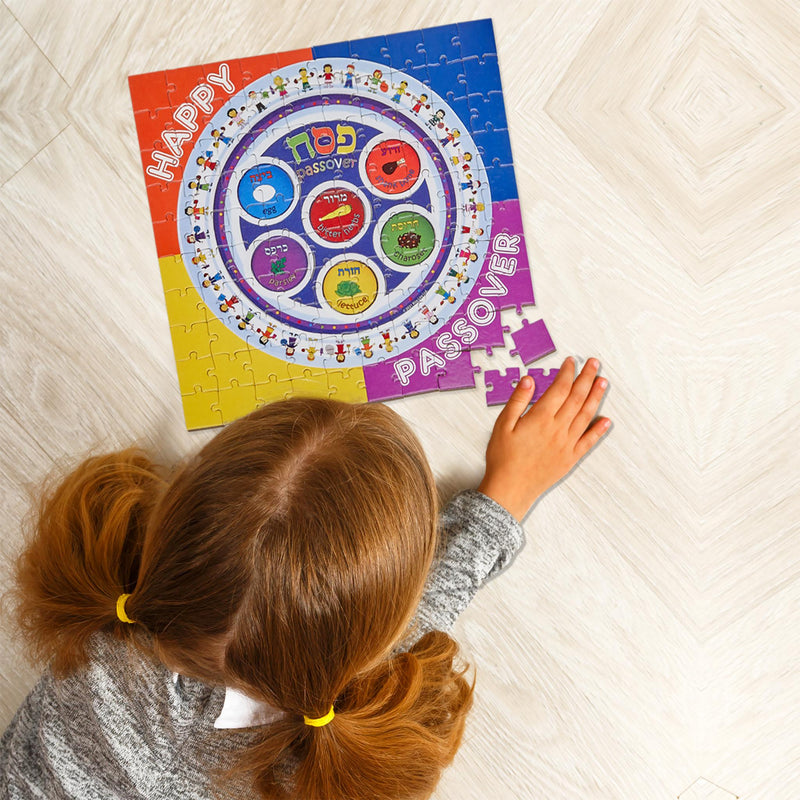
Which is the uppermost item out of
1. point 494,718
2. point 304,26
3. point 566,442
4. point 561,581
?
point 304,26

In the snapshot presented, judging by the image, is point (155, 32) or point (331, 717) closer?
point (331, 717)

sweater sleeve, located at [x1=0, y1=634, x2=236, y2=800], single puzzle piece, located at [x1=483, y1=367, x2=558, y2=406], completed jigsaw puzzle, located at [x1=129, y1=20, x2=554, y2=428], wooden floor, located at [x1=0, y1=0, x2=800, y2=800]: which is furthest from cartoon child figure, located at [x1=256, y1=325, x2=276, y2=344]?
sweater sleeve, located at [x1=0, y1=634, x2=236, y2=800]

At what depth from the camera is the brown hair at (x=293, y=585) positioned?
549 mm

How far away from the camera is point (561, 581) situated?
853 mm

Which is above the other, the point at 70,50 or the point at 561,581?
the point at 70,50

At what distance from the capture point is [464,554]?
0.80 meters

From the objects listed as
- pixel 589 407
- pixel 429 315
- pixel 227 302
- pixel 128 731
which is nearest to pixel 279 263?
pixel 227 302

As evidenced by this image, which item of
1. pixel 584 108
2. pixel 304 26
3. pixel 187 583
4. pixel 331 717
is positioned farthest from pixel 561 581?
pixel 304 26

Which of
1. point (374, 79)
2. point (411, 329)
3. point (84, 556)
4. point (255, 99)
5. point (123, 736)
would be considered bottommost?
point (123, 736)

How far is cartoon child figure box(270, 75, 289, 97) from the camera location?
841 millimetres

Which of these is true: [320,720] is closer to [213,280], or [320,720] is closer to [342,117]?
[213,280]

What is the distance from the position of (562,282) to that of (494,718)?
54cm

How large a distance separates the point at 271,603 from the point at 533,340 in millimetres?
453

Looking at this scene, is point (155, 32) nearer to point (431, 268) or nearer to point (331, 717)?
point (431, 268)
